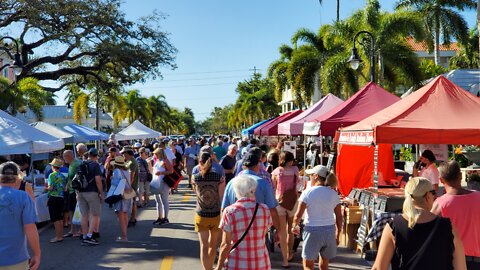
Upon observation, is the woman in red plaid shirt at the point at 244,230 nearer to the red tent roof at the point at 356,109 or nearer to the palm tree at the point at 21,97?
the red tent roof at the point at 356,109

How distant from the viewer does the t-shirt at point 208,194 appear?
6.68 m

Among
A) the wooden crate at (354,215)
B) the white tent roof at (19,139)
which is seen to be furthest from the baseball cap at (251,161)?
the white tent roof at (19,139)

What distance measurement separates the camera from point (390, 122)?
7.39 meters

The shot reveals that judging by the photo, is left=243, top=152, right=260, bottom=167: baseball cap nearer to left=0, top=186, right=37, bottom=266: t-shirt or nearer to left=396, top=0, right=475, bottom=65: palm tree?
left=0, top=186, right=37, bottom=266: t-shirt

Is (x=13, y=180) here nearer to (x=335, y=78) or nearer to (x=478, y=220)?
(x=478, y=220)

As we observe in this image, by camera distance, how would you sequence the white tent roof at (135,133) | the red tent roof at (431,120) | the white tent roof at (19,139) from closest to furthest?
the red tent roof at (431,120), the white tent roof at (19,139), the white tent roof at (135,133)

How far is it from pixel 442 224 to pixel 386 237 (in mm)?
381

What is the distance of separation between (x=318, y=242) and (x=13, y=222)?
3322mm

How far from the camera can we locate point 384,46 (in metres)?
24.1

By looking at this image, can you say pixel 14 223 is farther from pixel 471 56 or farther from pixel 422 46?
pixel 471 56

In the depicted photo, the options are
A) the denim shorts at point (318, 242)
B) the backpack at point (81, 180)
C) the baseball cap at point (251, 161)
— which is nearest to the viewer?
the denim shorts at point (318, 242)

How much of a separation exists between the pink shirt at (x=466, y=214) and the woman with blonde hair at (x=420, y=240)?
1078mm

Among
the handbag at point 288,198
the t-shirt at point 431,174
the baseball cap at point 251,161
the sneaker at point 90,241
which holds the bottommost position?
the sneaker at point 90,241

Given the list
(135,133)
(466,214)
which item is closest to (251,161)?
(466,214)
